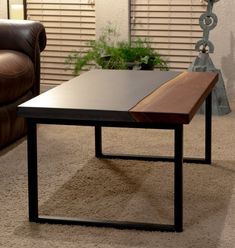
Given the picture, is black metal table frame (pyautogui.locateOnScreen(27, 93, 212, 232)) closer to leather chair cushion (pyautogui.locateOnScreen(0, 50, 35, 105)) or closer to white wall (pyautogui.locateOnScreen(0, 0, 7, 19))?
leather chair cushion (pyautogui.locateOnScreen(0, 50, 35, 105))

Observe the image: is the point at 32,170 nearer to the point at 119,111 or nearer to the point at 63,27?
the point at 119,111

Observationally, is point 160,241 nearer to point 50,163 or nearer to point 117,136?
point 50,163

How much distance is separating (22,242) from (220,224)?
0.73 meters

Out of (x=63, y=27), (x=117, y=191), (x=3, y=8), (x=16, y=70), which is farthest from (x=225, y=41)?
(x=117, y=191)

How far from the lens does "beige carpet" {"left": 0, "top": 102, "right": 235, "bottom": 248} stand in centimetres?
262

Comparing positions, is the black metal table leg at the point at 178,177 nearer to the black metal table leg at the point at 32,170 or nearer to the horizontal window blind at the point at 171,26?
the black metal table leg at the point at 32,170

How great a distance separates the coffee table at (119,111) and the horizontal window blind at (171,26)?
1894mm

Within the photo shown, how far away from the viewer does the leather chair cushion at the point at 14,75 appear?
361 cm

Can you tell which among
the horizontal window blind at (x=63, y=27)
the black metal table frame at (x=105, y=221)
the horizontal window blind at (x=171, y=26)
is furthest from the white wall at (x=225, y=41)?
the black metal table frame at (x=105, y=221)

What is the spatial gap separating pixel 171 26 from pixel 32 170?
8.31 ft

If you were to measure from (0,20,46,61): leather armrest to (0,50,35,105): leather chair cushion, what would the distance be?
43 millimetres

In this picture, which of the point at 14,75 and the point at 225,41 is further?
the point at 225,41

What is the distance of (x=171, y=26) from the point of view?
16.5ft

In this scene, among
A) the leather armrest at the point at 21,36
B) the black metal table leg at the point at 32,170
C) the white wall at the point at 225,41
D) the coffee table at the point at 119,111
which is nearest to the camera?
the coffee table at the point at 119,111
